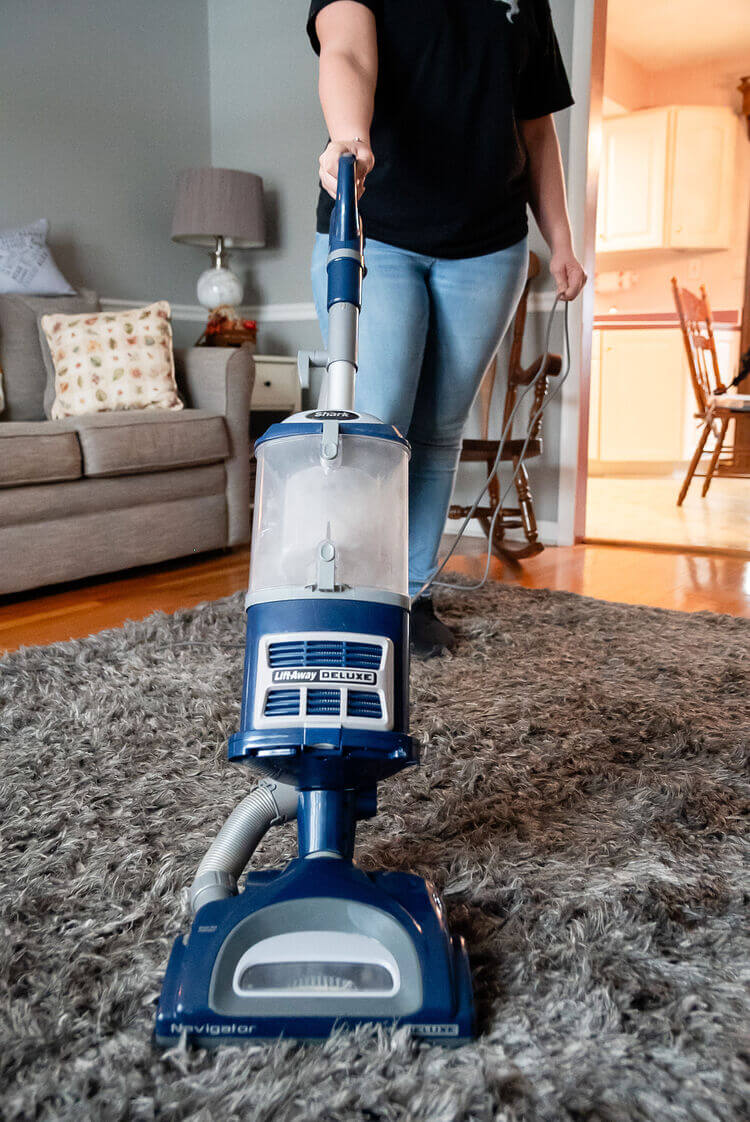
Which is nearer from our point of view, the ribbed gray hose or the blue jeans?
the ribbed gray hose

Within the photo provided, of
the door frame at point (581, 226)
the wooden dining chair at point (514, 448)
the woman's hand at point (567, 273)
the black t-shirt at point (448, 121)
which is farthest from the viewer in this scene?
the door frame at point (581, 226)

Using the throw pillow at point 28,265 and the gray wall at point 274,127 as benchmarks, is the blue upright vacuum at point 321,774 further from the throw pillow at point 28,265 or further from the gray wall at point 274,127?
the gray wall at point 274,127

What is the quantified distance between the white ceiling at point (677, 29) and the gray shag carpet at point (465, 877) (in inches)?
169

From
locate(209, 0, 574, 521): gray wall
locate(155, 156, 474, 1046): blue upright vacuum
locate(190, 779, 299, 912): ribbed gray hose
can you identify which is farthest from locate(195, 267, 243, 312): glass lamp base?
locate(190, 779, 299, 912): ribbed gray hose

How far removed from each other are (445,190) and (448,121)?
0.33 feet

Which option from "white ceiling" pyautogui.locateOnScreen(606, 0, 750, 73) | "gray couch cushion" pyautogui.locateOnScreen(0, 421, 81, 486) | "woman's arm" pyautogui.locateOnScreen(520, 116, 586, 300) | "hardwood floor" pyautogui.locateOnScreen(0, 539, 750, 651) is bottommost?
"hardwood floor" pyautogui.locateOnScreen(0, 539, 750, 651)

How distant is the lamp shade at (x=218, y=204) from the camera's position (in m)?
3.38

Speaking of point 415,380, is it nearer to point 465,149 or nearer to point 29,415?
point 465,149

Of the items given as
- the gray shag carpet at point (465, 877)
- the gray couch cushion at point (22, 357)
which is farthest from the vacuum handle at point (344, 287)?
the gray couch cushion at point (22, 357)

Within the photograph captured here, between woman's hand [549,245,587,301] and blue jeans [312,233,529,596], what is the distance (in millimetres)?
75

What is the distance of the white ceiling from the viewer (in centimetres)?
465

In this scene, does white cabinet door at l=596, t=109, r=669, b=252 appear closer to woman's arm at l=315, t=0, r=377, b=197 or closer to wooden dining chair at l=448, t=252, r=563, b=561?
wooden dining chair at l=448, t=252, r=563, b=561

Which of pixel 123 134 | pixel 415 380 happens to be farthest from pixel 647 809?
pixel 123 134

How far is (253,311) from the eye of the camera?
12.8 ft
